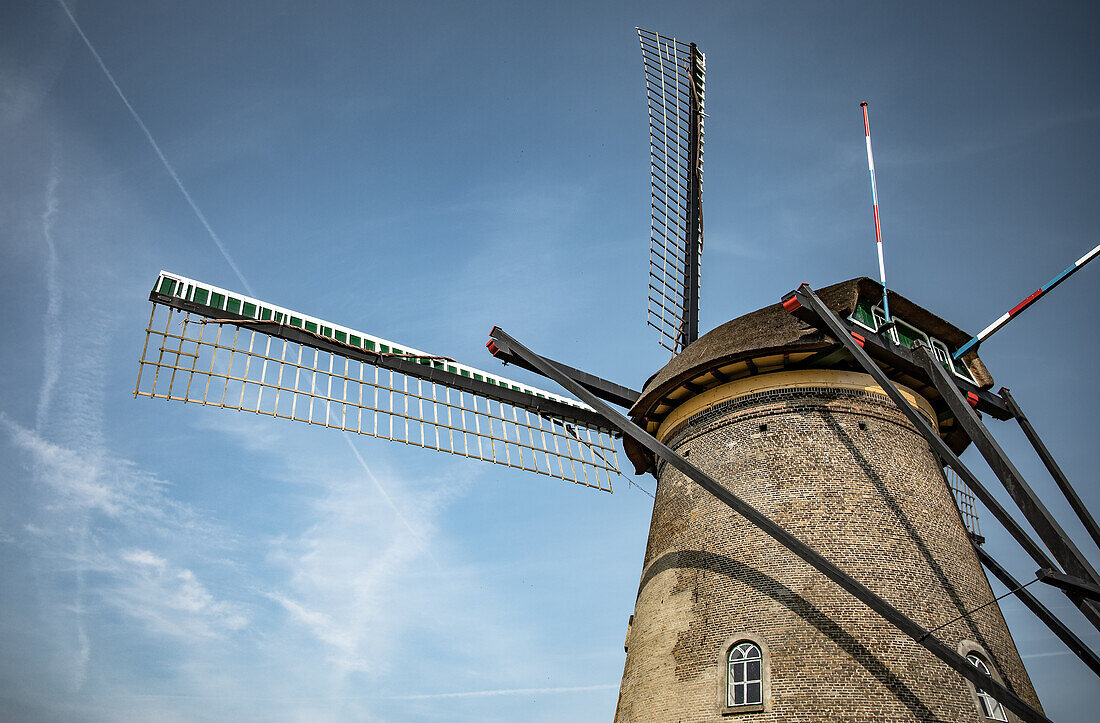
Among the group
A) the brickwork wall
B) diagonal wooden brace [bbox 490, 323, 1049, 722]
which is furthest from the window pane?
diagonal wooden brace [bbox 490, 323, 1049, 722]

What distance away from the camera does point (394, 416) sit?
1446cm

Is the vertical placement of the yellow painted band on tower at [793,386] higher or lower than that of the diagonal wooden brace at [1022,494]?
higher

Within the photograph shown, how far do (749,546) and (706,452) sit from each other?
1.73 metres

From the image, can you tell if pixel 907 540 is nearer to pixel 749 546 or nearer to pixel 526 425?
pixel 749 546

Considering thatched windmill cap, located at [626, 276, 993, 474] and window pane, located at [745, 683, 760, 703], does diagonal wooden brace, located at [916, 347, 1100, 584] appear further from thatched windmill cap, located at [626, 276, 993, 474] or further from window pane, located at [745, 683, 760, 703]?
window pane, located at [745, 683, 760, 703]

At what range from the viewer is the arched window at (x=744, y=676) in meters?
9.09

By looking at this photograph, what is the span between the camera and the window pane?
29.7ft

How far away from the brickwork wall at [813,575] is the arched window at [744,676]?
0.15 meters

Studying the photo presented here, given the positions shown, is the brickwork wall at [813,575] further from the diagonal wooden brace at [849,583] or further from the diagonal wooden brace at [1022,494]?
the diagonal wooden brace at [1022,494]

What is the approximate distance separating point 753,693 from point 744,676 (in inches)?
8.9

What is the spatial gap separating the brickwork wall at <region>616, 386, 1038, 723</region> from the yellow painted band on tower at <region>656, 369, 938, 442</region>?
0.13 m

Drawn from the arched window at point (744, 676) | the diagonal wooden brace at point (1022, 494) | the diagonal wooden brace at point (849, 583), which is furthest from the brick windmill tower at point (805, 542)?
the diagonal wooden brace at point (1022, 494)

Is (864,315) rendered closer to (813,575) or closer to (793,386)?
(793,386)

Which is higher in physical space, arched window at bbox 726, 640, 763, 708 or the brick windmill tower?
the brick windmill tower
